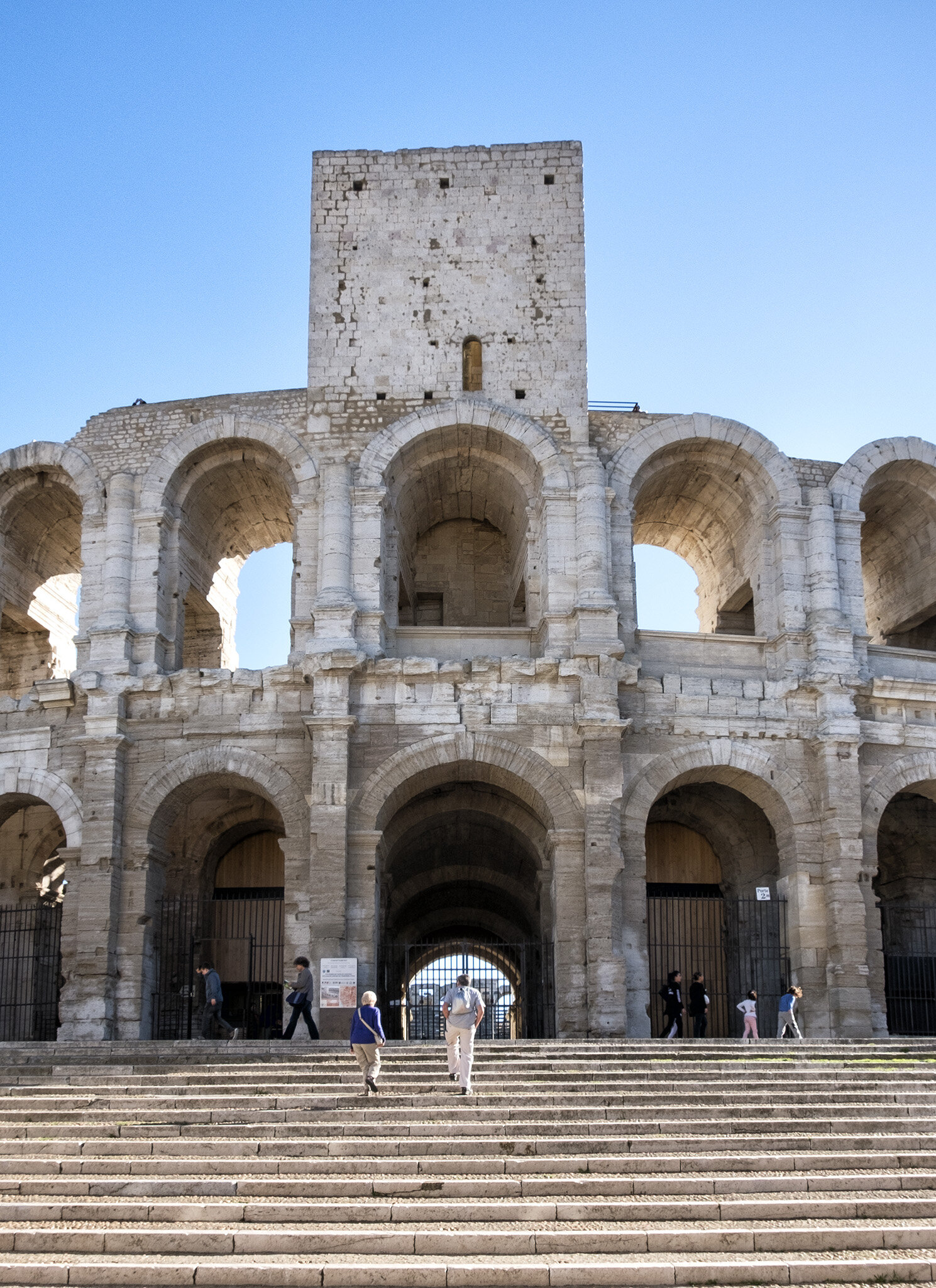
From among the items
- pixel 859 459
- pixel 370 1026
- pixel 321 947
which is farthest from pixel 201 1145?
pixel 859 459

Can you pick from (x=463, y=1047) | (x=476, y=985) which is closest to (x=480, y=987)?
(x=476, y=985)

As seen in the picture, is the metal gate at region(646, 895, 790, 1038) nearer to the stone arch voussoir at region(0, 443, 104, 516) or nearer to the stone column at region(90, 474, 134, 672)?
the stone column at region(90, 474, 134, 672)

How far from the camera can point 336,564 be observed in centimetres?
2211

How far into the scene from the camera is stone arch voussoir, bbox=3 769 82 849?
21750 millimetres

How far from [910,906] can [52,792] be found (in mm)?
14536

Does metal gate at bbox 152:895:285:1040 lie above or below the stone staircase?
above

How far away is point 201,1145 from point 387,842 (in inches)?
429

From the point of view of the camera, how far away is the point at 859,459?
23.8 metres

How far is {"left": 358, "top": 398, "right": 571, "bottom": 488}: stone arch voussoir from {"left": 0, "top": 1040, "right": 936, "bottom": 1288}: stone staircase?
32.7 feet

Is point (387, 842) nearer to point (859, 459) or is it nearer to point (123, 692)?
point (123, 692)

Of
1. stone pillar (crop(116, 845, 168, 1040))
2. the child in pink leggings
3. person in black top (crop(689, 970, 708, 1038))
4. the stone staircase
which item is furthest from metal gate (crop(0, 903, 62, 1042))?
the child in pink leggings

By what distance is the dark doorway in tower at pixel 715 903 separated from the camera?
2272cm

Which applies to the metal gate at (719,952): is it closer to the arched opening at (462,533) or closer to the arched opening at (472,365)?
the arched opening at (462,533)

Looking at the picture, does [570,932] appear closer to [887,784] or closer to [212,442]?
[887,784]
